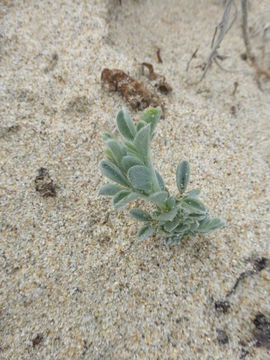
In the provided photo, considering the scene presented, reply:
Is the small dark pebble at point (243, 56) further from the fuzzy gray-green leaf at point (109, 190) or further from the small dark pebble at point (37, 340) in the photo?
the small dark pebble at point (37, 340)

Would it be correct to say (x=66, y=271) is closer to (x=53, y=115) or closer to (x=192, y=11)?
(x=53, y=115)

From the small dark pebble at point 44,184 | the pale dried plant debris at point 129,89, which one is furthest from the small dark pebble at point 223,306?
the pale dried plant debris at point 129,89

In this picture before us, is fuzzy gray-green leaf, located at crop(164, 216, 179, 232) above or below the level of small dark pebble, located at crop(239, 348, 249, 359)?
above

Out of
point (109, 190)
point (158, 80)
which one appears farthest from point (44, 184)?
point (158, 80)

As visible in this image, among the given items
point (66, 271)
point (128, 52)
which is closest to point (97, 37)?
point (128, 52)

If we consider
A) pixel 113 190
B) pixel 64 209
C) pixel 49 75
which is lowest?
pixel 64 209

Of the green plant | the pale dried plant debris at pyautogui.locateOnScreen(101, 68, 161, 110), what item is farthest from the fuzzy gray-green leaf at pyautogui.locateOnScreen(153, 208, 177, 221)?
the pale dried plant debris at pyautogui.locateOnScreen(101, 68, 161, 110)

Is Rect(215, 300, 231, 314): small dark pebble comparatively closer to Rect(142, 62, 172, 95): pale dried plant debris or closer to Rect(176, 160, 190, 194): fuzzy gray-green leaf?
Rect(176, 160, 190, 194): fuzzy gray-green leaf
